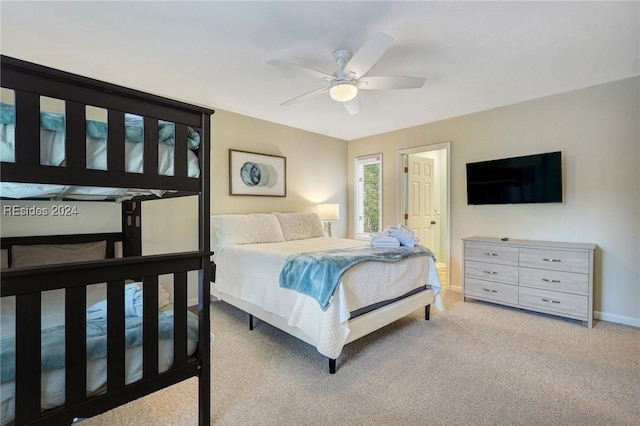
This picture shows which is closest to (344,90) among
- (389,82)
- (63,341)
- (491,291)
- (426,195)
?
(389,82)

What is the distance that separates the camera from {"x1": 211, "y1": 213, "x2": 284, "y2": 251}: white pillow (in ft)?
10.8

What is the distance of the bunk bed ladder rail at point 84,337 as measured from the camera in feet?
3.26

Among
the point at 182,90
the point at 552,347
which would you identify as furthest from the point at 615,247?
the point at 182,90

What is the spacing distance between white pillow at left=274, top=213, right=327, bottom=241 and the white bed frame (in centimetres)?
114

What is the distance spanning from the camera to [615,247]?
2912 millimetres

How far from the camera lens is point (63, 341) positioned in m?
1.09

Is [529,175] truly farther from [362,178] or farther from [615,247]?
[362,178]

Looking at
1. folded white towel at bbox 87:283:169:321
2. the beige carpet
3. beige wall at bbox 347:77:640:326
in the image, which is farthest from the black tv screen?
folded white towel at bbox 87:283:169:321

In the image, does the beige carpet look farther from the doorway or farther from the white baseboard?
the doorway

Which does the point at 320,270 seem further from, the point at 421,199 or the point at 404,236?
the point at 421,199

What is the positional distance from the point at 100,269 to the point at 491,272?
3558mm

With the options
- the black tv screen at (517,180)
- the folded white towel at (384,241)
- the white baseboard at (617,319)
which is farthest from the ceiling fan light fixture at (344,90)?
the white baseboard at (617,319)

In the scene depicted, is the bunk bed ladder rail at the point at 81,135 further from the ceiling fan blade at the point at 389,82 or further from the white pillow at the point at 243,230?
the white pillow at the point at 243,230

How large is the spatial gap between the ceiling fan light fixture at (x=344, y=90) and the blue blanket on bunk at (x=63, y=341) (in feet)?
6.22
